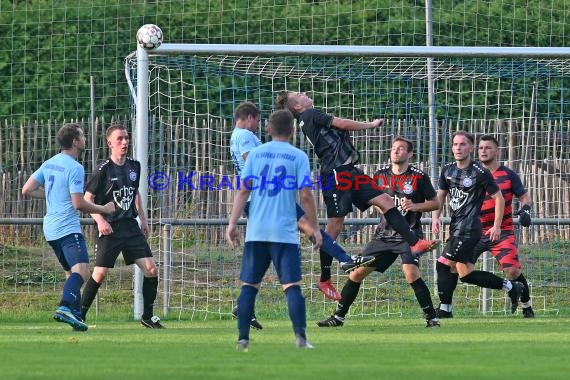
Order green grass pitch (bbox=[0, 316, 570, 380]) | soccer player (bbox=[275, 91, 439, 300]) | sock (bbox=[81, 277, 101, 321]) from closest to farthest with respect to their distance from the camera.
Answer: green grass pitch (bbox=[0, 316, 570, 380])
soccer player (bbox=[275, 91, 439, 300])
sock (bbox=[81, 277, 101, 321])

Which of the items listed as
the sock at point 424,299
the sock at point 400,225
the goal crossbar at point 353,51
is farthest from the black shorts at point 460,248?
the goal crossbar at point 353,51

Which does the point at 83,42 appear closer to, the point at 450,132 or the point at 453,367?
the point at 450,132

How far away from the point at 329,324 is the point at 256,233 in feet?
13.2

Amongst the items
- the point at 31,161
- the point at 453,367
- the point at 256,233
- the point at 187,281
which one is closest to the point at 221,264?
the point at 187,281

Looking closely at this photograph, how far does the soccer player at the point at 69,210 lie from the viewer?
13164mm

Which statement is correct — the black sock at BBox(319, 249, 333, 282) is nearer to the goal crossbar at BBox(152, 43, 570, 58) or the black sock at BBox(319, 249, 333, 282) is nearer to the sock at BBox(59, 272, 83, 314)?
the sock at BBox(59, 272, 83, 314)

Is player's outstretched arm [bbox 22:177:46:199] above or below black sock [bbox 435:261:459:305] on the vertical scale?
above

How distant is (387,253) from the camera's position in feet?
46.5

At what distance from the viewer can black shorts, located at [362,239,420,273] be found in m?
14.0

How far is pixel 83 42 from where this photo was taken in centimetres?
2383

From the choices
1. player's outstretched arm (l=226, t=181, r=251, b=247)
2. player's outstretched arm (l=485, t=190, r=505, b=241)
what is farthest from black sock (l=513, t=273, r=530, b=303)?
player's outstretched arm (l=226, t=181, r=251, b=247)

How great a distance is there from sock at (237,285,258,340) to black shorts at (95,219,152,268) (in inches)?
141

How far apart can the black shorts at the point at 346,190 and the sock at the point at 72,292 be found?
8.29 ft

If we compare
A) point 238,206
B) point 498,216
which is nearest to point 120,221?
point 238,206
